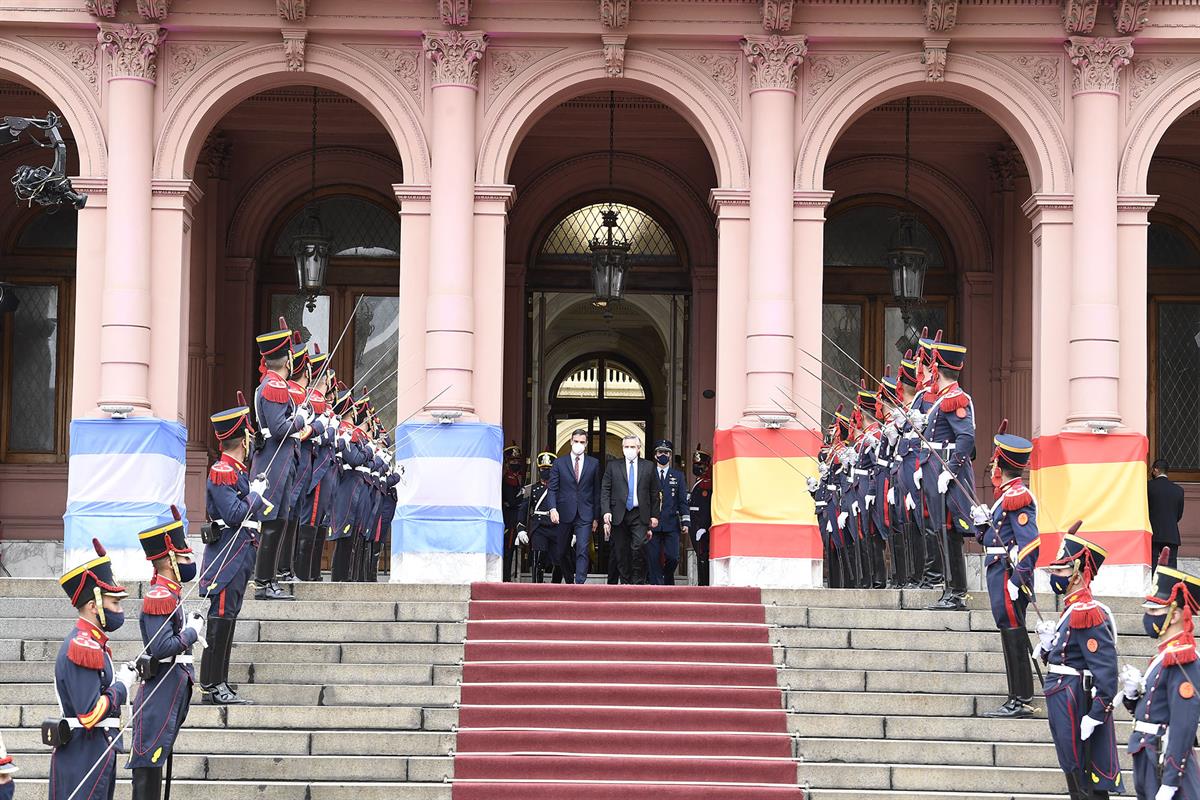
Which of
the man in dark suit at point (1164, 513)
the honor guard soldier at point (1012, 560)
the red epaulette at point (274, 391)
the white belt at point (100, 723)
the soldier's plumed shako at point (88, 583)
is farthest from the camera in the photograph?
the man in dark suit at point (1164, 513)

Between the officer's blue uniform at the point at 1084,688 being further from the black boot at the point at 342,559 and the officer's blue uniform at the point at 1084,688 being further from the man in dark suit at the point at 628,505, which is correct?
the black boot at the point at 342,559

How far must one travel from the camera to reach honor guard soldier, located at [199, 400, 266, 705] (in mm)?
12719

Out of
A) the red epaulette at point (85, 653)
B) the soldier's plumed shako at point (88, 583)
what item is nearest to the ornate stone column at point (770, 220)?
the soldier's plumed shako at point (88, 583)

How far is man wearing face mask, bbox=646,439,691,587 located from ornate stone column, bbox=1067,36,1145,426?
12.6 feet

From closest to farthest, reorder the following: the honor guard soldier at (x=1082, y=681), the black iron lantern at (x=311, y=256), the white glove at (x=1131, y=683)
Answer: the white glove at (x=1131, y=683) → the honor guard soldier at (x=1082, y=681) → the black iron lantern at (x=311, y=256)

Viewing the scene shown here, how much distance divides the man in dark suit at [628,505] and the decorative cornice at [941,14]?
16.6 ft

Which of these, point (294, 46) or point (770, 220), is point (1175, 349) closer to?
point (770, 220)

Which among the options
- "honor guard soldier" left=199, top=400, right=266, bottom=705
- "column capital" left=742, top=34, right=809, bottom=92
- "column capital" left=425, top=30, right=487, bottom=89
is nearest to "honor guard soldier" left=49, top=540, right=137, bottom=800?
"honor guard soldier" left=199, top=400, right=266, bottom=705

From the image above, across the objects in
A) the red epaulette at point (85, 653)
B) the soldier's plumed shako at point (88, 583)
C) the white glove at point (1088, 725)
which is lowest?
the white glove at point (1088, 725)

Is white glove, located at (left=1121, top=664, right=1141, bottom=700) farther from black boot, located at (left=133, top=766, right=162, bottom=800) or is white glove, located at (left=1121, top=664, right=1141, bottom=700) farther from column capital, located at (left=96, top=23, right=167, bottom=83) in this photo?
column capital, located at (left=96, top=23, right=167, bottom=83)

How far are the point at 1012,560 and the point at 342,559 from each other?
6.96 m

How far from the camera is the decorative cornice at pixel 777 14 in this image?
18.1 meters

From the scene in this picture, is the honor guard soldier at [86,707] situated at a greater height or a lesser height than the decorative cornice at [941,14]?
lesser

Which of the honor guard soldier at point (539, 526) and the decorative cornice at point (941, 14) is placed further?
the honor guard soldier at point (539, 526)
